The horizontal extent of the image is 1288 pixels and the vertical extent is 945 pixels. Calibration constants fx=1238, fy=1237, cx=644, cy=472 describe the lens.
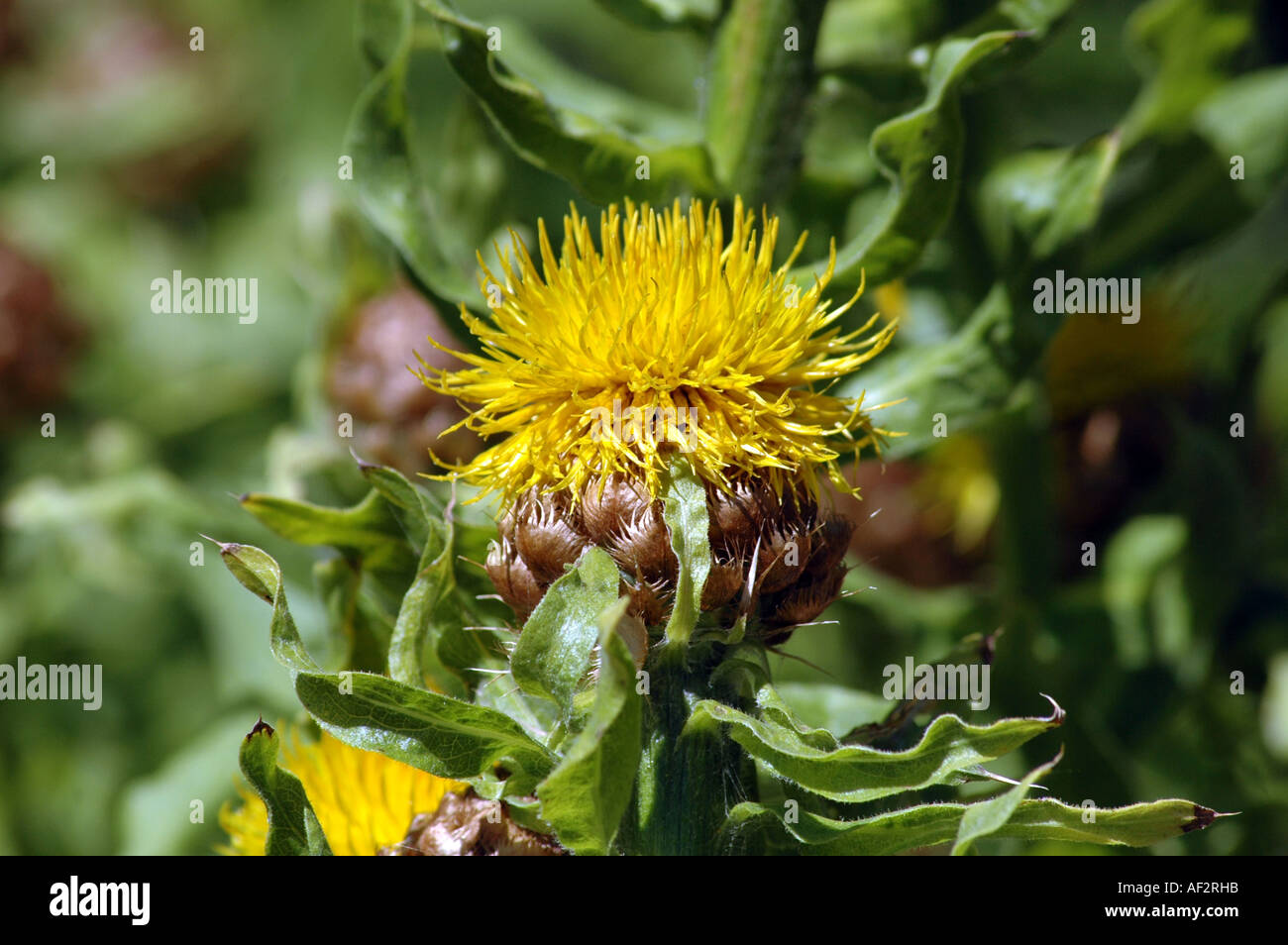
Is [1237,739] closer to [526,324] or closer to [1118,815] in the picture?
[1118,815]

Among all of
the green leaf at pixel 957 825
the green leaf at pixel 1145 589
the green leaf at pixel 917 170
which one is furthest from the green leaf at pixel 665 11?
the green leaf at pixel 1145 589

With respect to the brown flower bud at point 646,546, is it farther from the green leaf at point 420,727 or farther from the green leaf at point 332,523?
the green leaf at point 332,523

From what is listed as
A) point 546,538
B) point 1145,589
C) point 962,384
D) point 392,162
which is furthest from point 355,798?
point 1145,589

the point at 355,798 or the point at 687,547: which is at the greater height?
the point at 687,547

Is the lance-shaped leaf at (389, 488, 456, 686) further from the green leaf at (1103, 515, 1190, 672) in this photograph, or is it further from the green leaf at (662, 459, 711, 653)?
the green leaf at (1103, 515, 1190, 672)

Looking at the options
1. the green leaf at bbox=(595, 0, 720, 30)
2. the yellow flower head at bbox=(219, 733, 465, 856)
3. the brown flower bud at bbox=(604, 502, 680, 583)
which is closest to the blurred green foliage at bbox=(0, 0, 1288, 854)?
the green leaf at bbox=(595, 0, 720, 30)

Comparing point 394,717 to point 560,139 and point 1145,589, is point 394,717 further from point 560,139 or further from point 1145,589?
point 1145,589

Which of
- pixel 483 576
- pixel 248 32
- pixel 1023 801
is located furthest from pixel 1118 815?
pixel 248 32
